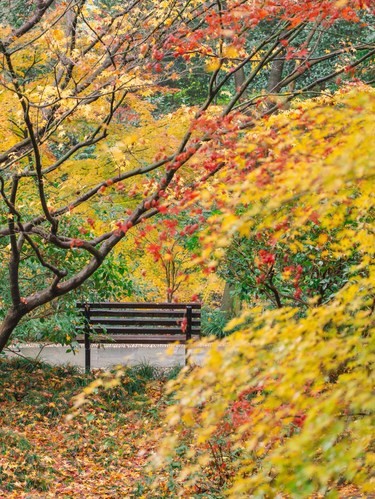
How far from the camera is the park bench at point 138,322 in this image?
40.1 feet

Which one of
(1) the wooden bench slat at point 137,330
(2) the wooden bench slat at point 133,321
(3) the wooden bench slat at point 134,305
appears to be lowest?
(1) the wooden bench slat at point 137,330

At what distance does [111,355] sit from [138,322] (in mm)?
1019

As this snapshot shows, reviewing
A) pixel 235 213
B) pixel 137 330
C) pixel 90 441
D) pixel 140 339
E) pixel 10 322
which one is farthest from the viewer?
pixel 137 330

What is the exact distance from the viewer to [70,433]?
949cm

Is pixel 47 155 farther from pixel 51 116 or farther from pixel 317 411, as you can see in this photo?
pixel 317 411

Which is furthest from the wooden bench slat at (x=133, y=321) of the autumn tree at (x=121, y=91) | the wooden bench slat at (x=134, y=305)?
the autumn tree at (x=121, y=91)

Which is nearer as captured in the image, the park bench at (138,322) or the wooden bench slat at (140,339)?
the park bench at (138,322)

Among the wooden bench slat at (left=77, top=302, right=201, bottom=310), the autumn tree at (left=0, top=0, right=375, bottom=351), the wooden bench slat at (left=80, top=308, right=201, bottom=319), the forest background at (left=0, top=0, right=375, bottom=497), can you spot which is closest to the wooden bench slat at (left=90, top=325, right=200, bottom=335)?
the wooden bench slat at (left=80, top=308, right=201, bottom=319)

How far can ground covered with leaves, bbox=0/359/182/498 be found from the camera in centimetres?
774

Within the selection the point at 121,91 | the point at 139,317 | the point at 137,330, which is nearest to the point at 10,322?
the point at 121,91

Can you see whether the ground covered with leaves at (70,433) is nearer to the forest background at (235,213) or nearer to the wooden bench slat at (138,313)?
the forest background at (235,213)

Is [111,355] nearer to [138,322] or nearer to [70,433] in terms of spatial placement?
[138,322]

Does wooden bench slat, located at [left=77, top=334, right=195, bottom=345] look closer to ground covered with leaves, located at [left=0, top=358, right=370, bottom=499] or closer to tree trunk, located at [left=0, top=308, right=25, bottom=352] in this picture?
ground covered with leaves, located at [left=0, top=358, right=370, bottom=499]

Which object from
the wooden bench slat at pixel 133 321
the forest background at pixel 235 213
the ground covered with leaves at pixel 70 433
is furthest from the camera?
the wooden bench slat at pixel 133 321
